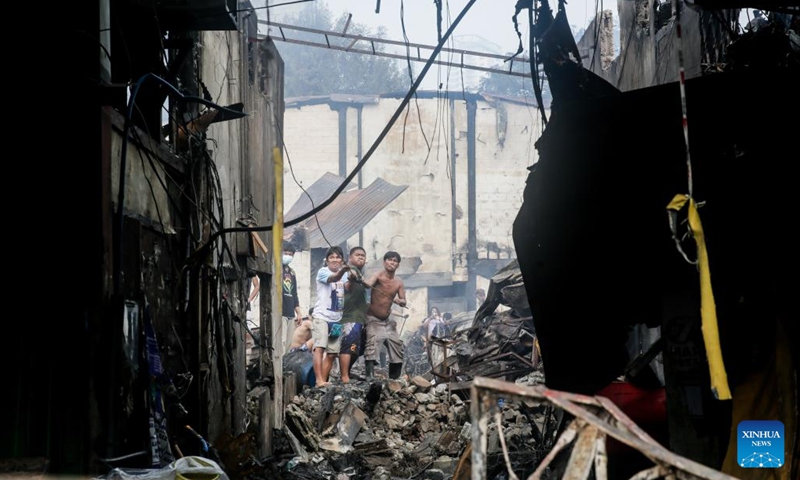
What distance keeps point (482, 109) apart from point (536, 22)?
31.8 metres

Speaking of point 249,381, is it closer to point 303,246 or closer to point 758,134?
point 758,134

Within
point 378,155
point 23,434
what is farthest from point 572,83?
point 378,155

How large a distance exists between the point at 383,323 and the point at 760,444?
9867 mm

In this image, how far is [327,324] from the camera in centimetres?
1449

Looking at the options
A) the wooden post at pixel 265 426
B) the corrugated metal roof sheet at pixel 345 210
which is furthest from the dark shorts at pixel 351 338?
the corrugated metal roof sheet at pixel 345 210

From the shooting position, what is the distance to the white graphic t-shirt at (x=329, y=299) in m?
14.5

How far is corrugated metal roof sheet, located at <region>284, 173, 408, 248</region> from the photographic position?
3334cm

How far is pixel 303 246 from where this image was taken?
31.4 metres

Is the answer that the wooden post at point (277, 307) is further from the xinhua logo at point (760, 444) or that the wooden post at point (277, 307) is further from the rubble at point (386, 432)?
the xinhua logo at point (760, 444)

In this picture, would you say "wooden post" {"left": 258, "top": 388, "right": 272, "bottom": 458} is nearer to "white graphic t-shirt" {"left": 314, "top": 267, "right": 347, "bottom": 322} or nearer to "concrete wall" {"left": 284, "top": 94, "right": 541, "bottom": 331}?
"white graphic t-shirt" {"left": 314, "top": 267, "right": 347, "bottom": 322}

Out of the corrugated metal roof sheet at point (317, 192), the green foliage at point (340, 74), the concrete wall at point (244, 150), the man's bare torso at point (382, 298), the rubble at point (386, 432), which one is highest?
the green foliage at point (340, 74)

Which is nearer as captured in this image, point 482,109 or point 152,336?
point 152,336

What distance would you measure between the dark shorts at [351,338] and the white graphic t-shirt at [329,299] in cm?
26

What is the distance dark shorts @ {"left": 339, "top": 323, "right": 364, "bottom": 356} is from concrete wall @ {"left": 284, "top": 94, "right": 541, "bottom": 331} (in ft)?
68.4
